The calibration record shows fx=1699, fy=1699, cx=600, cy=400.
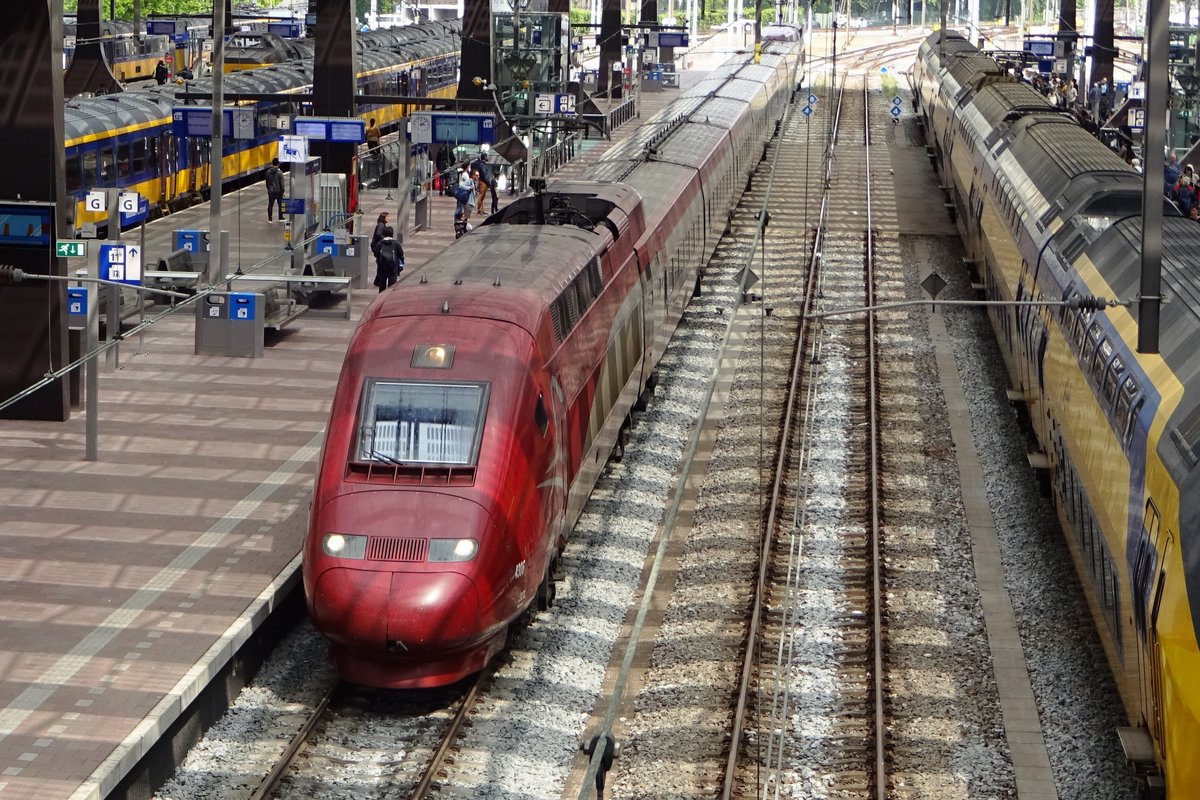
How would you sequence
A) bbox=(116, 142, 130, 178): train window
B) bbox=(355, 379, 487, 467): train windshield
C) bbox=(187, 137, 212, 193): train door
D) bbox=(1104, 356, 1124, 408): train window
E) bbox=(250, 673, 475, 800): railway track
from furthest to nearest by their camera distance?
1. bbox=(187, 137, 212, 193): train door
2. bbox=(116, 142, 130, 178): train window
3. bbox=(1104, 356, 1124, 408): train window
4. bbox=(355, 379, 487, 467): train windshield
5. bbox=(250, 673, 475, 800): railway track

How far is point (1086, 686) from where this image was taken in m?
13.6

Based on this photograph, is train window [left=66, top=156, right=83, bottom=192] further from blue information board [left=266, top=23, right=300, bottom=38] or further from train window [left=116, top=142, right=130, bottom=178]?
blue information board [left=266, top=23, right=300, bottom=38]

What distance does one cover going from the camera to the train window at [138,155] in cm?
3672

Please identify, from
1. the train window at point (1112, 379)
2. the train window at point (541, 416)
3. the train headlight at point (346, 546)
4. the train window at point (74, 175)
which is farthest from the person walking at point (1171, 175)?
the train headlight at point (346, 546)

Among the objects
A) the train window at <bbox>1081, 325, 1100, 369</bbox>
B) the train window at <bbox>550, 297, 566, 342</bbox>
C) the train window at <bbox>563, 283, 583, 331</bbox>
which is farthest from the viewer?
the train window at <bbox>563, 283, 583, 331</bbox>

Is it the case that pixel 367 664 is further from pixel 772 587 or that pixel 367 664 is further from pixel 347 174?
pixel 347 174

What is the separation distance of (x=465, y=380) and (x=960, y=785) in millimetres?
4766

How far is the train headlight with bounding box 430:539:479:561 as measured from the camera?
1241cm

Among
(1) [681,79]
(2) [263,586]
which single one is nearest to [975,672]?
(2) [263,586]

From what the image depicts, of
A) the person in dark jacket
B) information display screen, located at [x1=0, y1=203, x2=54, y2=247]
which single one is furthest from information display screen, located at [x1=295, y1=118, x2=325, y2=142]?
information display screen, located at [x1=0, y1=203, x2=54, y2=247]

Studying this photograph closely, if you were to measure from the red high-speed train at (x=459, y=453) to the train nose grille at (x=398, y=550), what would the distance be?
0.01 meters

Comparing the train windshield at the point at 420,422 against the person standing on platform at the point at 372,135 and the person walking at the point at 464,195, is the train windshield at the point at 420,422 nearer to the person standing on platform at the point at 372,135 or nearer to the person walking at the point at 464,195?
the person walking at the point at 464,195

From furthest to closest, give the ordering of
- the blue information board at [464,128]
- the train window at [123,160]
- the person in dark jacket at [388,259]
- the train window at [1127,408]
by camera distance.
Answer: the train window at [123,160] < the blue information board at [464,128] < the person in dark jacket at [388,259] < the train window at [1127,408]

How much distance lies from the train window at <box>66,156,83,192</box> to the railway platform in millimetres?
9203
